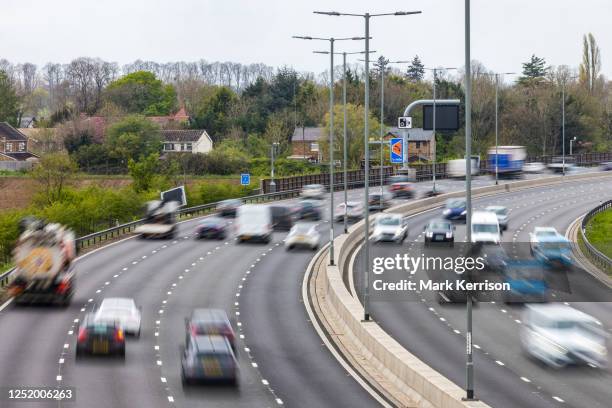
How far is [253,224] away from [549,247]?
2050cm

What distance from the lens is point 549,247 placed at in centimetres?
5956

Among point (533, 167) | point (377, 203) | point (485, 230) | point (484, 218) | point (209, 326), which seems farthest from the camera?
point (533, 167)

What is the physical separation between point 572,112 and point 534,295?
10186cm

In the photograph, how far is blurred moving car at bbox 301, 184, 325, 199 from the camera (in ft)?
335

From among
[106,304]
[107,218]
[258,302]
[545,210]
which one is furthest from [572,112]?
[106,304]

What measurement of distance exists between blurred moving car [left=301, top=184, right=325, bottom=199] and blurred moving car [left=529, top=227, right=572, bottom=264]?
1623 inches

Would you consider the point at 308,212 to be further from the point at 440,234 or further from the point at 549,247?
the point at 549,247

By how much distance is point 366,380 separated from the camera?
110ft

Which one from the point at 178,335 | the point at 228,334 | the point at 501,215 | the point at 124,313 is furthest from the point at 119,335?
the point at 501,215

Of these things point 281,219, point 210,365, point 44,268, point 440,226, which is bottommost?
point 210,365

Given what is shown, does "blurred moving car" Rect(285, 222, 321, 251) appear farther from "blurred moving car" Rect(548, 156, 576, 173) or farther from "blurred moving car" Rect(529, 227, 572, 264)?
"blurred moving car" Rect(548, 156, 576, 173)

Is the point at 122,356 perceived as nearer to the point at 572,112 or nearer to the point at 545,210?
the point at 545,210

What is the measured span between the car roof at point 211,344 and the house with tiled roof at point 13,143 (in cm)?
13594

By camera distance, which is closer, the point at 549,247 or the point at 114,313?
the point at 114,313
